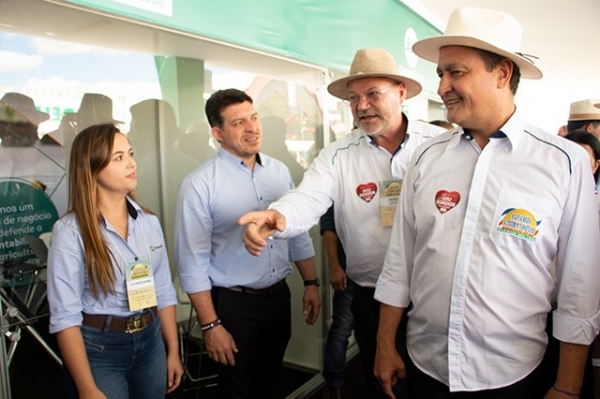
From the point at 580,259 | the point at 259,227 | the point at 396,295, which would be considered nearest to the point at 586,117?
the point at 580,259

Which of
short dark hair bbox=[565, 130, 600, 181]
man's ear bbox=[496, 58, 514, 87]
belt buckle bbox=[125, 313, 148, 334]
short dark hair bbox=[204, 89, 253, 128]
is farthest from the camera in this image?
short dark hair bbox=[565, 130, 600, 181]

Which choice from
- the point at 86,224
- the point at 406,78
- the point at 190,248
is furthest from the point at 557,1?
the point at 86,224

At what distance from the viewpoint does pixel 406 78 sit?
76.4 inches

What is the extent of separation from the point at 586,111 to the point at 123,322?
341 centimetres

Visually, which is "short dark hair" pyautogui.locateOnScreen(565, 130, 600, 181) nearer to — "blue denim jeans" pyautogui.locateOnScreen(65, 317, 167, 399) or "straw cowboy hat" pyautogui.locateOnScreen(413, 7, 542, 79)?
"straw cowboy hat" pyautogui.locateOnScreen(413, 7, 542, 79)

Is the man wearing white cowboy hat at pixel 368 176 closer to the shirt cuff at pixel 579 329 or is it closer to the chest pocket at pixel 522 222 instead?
the chest pocket at pixel 522 222

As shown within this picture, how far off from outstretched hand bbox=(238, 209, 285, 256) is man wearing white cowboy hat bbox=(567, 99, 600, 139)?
107 inches

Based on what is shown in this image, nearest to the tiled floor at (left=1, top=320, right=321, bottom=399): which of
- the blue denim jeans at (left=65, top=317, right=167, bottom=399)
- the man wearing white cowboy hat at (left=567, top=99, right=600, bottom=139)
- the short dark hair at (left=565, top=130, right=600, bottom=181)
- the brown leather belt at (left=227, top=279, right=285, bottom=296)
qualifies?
the blue denim jeans at (left=65, top=317, right=167, bottom=399)

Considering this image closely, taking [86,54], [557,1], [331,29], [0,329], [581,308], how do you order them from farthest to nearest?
[557,1], [331,29], [86,54], [0,329], [581,308]

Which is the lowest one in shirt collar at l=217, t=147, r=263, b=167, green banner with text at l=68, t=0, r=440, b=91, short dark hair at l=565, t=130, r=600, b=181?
shirt collar at l=217, t=147, r=263, b=167

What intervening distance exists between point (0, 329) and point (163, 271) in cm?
58

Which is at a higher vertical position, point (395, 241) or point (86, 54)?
point (86, 54)

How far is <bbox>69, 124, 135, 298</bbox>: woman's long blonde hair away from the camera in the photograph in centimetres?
142

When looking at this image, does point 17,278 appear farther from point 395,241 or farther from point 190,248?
point 395,241
